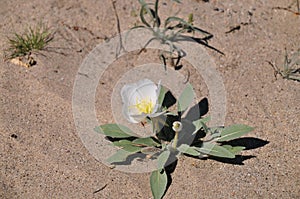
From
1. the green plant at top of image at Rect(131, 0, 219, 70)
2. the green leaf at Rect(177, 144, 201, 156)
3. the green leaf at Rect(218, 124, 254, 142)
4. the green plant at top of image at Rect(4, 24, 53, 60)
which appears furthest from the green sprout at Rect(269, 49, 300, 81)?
the green plant at top of image at Rect(4, 24, 53, 60)

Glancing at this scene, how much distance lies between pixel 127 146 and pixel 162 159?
184mm

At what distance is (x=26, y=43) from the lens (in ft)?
8.55

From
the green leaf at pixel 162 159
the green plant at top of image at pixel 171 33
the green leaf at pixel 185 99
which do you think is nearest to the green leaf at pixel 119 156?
the green leaf at pixel 162 159

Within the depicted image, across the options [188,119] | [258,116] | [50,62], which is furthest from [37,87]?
[258,116]

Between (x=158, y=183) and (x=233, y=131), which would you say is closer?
(x=158, y=183)

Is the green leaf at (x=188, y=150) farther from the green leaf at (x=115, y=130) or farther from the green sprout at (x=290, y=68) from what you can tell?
the green sprout at (x=290, y=68)

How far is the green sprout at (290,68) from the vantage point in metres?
2.54

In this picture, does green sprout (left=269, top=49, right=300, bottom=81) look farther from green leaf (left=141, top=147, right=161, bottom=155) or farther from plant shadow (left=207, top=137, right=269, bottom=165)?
green leaf (left=141, top=147, right=161, bottom=155)

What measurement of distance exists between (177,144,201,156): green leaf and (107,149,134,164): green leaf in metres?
0.24

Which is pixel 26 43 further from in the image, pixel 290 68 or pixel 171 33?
pixel 290 68

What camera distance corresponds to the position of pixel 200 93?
2.50 meters

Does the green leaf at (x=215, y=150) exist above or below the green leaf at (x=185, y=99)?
below

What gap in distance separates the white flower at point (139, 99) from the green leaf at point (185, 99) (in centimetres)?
17

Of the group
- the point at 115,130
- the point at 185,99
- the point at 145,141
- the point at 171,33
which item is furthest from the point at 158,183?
the point at 171,33
